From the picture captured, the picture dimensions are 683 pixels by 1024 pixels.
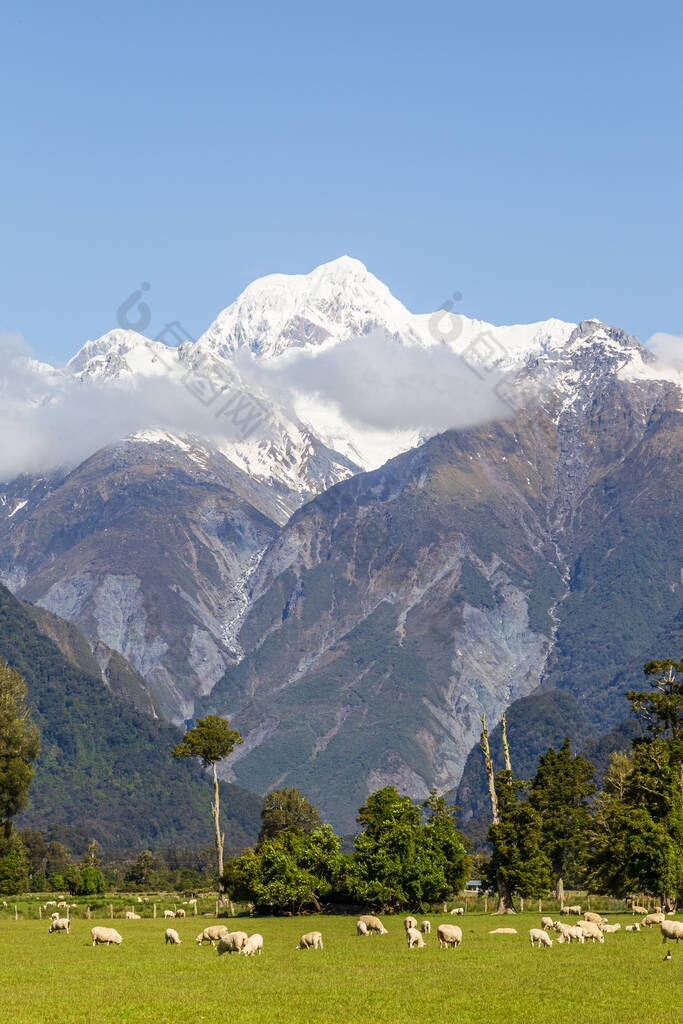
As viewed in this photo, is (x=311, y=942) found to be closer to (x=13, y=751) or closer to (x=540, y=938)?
(x=540, y=938)

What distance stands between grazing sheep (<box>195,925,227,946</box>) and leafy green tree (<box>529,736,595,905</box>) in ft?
231

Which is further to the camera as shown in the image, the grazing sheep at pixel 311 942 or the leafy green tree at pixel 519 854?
the leafy green tree at pixel 519 854

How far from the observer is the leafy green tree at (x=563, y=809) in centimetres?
15238

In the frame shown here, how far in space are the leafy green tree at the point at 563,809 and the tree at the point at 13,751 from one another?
2324 inches

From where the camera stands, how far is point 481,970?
60719 mm

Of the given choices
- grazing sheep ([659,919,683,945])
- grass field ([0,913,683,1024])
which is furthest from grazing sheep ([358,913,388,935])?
grazing sheep ([659,919,683,945])

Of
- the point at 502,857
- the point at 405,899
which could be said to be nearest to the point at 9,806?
the point at 405,899

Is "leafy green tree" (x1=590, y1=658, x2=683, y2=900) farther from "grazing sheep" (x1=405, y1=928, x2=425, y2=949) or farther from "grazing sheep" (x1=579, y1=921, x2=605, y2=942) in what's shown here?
"grazing sheep" (x1=405, y1=928, x2=425, y2=949)

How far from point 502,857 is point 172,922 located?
33.2 metres

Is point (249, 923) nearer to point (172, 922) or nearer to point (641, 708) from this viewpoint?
point (172, 922)

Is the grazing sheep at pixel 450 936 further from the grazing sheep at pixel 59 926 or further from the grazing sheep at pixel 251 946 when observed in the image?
the grazing sheep at pixel 59 926

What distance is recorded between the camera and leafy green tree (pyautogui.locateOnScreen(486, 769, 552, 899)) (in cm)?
12281

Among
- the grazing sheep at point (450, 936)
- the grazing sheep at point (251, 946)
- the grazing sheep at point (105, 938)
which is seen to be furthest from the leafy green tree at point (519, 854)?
the grazing sheep at point (251, 946)

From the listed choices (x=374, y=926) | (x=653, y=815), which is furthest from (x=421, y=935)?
(x=653, y=815)
